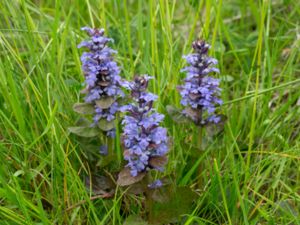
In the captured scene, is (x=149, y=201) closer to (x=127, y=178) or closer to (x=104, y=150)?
(x=127, y=178)

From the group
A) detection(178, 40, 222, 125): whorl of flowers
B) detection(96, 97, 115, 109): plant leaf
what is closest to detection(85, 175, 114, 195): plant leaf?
detection(96, 97, 115, 109): plant leaf

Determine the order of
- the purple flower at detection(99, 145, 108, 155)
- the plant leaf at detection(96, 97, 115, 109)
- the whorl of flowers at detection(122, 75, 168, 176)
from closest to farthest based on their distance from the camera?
the whorl of flowers at detection(122, 75, 168, 176) < the plant leaf at detection(96, 97, 115, 109) < the purple flower at detection(99, 145, 108, 155)

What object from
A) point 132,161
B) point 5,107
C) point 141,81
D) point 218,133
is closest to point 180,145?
point 218,133

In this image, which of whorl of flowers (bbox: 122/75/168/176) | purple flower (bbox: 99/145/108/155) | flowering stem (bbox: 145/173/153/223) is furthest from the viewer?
purple flower (bbox: 99/145/108/155)

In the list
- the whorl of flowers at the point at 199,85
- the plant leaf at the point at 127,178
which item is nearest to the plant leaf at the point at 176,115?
the whorl of flowers at the point at 199,85

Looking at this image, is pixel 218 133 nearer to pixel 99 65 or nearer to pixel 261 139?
pixel 261 139

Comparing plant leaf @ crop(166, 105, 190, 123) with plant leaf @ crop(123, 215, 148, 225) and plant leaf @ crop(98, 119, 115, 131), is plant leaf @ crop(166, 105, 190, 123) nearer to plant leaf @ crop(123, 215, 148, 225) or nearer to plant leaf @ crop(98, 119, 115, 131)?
plant leaf @ crop(98, 119, 115, 131)
